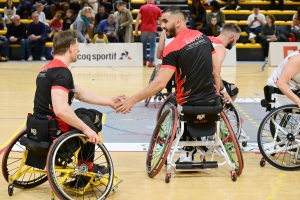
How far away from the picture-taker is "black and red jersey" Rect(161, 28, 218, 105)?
203 inches

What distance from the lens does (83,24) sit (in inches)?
610

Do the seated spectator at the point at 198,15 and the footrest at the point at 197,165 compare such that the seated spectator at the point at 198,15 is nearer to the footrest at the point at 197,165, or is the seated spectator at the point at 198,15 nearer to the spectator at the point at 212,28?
the spectator at the point at 212,28

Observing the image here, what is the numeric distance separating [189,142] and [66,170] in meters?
1.31

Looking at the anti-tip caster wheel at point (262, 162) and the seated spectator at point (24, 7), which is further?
the seated spectator at point (24, 7)

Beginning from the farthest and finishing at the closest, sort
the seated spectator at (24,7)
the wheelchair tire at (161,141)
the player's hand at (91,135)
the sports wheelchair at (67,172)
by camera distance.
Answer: the seated spectator at (24,7), the wheelchair tire at (161,141), the player's hand at (91,135), the sports wheelchair at (67,172)

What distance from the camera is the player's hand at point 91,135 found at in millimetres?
4465

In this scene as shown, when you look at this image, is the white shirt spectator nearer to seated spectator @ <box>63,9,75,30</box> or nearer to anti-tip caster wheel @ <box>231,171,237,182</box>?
seated spectator @ <box>63,9,75,30</box>

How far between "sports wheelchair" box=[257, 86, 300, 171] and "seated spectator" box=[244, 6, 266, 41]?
11.4 meters

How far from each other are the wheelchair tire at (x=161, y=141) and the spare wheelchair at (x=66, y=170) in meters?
0.45

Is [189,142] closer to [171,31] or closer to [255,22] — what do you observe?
[171,31]

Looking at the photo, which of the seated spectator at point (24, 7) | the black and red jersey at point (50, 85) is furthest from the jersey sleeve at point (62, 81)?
the seated spectator at point (24, 7)

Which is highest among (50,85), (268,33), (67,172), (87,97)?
(50,85)

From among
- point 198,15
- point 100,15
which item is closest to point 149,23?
point 100,15

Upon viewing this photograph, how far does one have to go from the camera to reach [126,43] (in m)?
15.3
